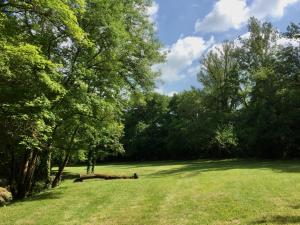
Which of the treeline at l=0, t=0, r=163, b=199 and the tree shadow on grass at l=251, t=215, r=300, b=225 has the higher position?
the treeline at l=0, t=0, r=163, b=199

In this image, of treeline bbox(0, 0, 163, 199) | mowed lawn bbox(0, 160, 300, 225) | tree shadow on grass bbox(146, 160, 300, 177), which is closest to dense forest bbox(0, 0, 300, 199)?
treeline bbox(0, 0, 163, 199)

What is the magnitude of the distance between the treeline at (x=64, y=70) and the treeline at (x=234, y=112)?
3622mm

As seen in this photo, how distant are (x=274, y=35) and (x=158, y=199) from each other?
42.2 metres

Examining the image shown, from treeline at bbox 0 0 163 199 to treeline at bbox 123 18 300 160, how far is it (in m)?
3.62

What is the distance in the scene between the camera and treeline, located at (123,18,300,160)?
44.0 meters

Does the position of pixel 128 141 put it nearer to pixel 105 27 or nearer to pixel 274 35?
pixel 274 35

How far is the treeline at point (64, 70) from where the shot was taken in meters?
13.4

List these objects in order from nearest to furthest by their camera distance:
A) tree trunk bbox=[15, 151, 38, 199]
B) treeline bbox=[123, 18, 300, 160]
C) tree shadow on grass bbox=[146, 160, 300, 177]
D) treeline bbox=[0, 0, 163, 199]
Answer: treeline bbox=[0, 0, 163, 199] < tree trunk bbox=[15, 151, 38, 199] < tree shadow on grass bbox=[146, 160, 300, 177] < treeline bbox=[123, 18, 300, 160]

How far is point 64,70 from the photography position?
18.5 m

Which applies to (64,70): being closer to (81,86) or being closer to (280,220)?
(81,86)

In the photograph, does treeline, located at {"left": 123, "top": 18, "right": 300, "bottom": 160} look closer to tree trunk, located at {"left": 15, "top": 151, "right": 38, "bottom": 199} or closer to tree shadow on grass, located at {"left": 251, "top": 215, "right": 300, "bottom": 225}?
tree trunk, located at {"left": 15, "top": 151, "right": 38, "bottom": 199}

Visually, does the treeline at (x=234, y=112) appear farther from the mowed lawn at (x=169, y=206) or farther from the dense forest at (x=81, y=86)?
the mowed lawn at (x=169, y=206)

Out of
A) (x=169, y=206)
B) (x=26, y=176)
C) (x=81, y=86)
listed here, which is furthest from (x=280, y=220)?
(x=26, y=176)

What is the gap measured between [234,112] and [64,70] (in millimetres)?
42133
